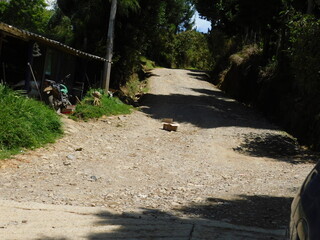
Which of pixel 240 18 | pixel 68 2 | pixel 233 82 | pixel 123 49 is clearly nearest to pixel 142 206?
pixel 123 49

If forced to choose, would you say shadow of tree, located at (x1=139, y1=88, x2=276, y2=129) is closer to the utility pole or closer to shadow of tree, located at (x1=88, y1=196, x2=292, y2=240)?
the utility pole

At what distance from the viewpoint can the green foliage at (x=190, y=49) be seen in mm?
45406

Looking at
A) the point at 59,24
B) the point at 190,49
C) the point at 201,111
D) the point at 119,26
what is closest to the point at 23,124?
the point at 201,111

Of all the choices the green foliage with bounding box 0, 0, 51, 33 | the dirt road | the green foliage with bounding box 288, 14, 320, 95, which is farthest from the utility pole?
the green foliage with bounding box 0, 0, 51, 33

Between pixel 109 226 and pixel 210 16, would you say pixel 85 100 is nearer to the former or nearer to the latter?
pixel 109 226

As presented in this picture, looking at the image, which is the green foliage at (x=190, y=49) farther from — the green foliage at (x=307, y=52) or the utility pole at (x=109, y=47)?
the green foliage at (x=307, y=52)

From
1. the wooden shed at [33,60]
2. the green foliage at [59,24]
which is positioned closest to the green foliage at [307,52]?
the wooden shed at [33,60]

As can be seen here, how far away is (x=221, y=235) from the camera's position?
13.1 feet

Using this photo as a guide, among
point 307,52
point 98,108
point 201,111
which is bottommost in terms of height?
point 98,108

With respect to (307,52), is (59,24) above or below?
above

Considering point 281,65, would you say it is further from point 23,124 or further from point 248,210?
point 248,210

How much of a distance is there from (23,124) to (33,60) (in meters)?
5.94

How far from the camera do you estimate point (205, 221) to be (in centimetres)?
449

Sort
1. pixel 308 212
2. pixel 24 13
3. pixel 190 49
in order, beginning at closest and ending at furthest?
pixel 308 212
pixel 24 13
pixel 190 49
